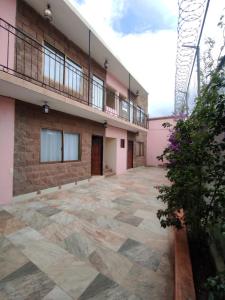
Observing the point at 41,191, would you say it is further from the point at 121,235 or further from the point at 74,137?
the point at 121,235

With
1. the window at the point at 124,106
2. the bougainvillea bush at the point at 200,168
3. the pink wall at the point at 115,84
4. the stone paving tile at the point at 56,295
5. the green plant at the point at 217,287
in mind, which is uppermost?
the pink wall at the point at 115,84

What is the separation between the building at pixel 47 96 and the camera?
473cm

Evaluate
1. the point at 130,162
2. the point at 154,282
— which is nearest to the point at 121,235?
the point at 154,282

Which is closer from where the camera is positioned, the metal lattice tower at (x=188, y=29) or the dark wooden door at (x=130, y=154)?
the metal lattice tower at (x=188, y=29)

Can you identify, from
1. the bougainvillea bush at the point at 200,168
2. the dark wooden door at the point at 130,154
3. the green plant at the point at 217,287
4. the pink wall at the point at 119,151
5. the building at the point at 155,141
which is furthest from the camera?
the building at the point at 155,141

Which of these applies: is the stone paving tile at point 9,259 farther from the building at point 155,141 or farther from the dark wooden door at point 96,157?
the building at point 155,141

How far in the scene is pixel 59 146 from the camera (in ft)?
22.2

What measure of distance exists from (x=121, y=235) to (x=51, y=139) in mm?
4423

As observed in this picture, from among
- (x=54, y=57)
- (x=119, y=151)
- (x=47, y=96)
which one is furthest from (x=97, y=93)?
(x=47, y=96)

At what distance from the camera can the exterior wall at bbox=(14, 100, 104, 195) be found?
16.9ft

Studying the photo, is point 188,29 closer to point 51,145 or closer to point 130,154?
point 51,145

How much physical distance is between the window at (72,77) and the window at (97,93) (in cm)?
101

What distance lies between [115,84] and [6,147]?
796 cm

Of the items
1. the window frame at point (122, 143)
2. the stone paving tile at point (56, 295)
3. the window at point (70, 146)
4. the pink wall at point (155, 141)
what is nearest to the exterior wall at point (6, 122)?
the window at point (70, 146)
